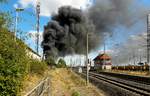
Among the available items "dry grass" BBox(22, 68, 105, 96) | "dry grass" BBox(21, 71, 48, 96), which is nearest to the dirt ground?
"dry grass" BBox(22, 68, 105, 96)

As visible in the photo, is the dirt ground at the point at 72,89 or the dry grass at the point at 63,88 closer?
the dry grass at the point at 63,88

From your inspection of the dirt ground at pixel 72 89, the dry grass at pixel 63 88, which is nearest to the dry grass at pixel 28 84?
the dry grass at pixel 63 88

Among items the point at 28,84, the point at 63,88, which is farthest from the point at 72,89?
the point at 28,84

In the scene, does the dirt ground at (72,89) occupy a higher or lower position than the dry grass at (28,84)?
lower

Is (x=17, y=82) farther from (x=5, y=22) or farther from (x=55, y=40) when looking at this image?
(x=55, y=40)

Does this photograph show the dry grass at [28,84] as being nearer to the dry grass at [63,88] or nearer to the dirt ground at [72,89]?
the dry grass at [63,88]

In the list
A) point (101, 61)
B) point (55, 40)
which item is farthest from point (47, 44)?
point (101, 61)

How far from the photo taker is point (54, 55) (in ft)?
207

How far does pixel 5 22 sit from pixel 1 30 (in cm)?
181

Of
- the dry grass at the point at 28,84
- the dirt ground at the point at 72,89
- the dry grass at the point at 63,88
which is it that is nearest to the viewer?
the dry grass at the point at 28,84

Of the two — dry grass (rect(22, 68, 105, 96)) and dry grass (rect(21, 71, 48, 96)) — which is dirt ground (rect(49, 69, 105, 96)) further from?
dry grass (rect(21, 71, 48, 96))

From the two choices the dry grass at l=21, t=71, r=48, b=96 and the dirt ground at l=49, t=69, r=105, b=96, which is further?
the dirt ground at l=49, t=69, r=105, b=96

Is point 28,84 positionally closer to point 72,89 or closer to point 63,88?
point 72,89

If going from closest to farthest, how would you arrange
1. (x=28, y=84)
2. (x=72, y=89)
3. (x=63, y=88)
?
(x=28, y=84)
(x=72, y=89)
(x=63, y=88)
